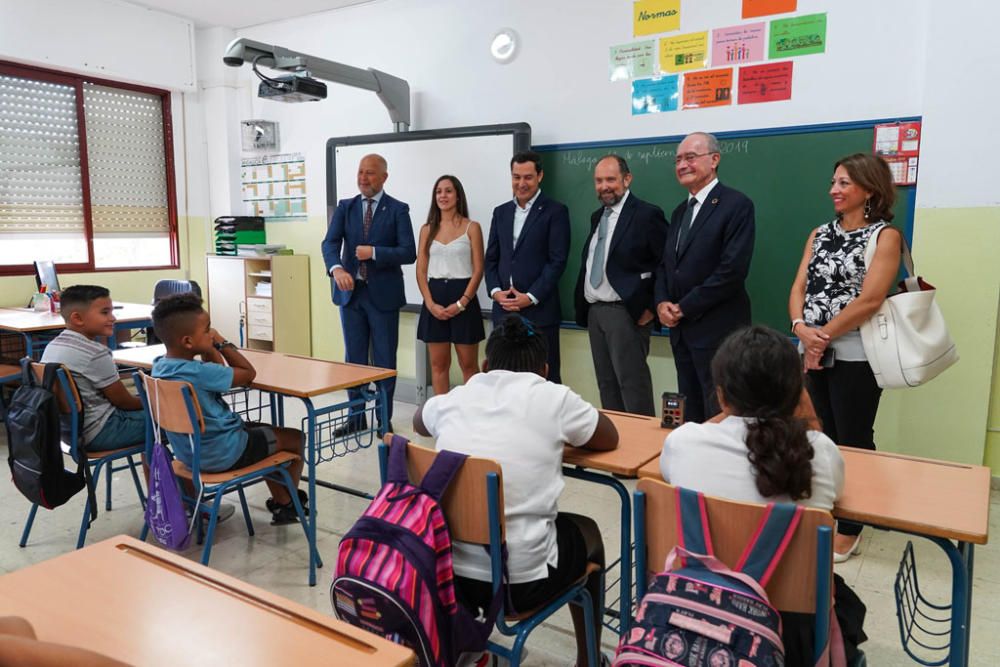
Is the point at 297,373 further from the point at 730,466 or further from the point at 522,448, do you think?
the point at 730,466

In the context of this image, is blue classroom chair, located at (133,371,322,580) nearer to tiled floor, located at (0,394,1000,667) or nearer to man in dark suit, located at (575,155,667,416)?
tiled floor, located at (0,394,1000,667)

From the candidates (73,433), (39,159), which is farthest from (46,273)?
(73,433)

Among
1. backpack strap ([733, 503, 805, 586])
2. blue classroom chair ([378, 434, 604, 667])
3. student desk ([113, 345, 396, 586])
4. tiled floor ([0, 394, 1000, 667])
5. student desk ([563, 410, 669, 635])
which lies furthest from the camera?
student desk ([113, 345, 396, 586])

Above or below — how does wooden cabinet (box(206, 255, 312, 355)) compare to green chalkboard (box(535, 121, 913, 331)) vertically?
below

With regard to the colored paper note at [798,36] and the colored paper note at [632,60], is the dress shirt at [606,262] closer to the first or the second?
the colored paper note at [632,60]

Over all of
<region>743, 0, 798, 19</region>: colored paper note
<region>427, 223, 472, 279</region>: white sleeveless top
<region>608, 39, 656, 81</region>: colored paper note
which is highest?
<region>743, 0, 798, 19</region>: colored paper note

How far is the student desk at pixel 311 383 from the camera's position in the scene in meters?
2.68

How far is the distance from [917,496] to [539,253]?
99.8 inches

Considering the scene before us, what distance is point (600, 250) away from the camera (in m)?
3.60

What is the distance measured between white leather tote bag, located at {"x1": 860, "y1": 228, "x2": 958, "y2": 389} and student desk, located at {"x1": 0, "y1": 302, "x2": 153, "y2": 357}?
364 cm

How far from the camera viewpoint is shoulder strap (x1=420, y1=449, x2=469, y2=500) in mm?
1585

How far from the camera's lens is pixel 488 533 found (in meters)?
1.60

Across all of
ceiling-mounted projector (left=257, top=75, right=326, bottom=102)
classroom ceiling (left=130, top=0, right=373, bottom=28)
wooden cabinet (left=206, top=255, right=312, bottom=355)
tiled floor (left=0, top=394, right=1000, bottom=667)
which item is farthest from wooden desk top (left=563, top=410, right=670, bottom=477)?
classroom ceiling (left=130, top=0, right=373, bottom=28)

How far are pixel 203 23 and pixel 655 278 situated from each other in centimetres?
489
